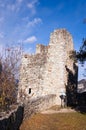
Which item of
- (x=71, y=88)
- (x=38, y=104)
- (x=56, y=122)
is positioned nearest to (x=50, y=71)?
(x=71, y=88)

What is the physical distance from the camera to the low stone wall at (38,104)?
816 inches

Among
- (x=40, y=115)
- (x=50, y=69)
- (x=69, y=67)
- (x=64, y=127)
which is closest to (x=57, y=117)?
(x=40, y=115)

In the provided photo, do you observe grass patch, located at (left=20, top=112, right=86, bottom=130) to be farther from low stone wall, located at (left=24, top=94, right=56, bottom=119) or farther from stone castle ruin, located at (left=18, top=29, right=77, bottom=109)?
stone castle ruin, located at (left=18, top=29, right=77, bottom=109)

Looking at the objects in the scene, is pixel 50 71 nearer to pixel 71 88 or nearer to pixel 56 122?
pixel 71 88

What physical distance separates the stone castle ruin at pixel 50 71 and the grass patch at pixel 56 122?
16.5 ft

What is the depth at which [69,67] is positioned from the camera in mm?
30266

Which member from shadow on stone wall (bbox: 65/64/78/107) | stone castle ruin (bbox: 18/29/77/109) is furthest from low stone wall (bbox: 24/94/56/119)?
shadow on stone wall (bbox: 65/64/78/107)

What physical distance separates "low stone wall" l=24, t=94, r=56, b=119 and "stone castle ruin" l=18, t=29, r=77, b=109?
47cm

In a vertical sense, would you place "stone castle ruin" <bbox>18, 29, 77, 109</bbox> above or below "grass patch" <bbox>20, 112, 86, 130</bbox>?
above

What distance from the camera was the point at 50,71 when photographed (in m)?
28.2

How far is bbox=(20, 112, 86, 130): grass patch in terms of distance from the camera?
715 inches

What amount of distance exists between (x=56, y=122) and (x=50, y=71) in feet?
31.0

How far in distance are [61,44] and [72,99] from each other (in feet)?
23.8

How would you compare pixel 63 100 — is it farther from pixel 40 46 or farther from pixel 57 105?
pixel 40 46
